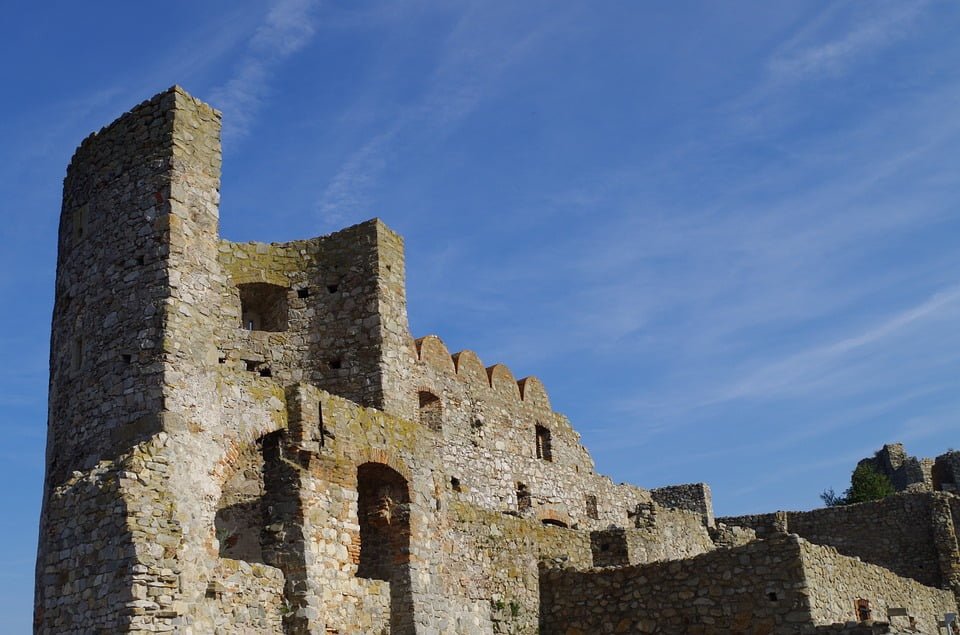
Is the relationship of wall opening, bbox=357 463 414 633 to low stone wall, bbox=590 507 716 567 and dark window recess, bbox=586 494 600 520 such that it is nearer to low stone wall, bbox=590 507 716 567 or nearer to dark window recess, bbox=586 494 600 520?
low stone wall, bbox=590 507 716 567

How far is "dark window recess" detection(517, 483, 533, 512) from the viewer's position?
2423cm

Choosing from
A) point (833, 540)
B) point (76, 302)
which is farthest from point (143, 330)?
point (833, 540)

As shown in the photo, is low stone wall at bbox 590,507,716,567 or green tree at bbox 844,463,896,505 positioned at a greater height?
green tree at bbox 844,463,896,505

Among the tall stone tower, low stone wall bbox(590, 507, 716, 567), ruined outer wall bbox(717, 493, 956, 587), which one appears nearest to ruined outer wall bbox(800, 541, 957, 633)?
low stone wall bbox(590, 507, 716, 567)

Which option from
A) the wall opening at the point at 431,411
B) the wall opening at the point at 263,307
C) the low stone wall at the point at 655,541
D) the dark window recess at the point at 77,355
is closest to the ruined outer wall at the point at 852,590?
the low stone wall at the point at 655,541

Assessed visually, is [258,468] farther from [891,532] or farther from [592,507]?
[891,532]

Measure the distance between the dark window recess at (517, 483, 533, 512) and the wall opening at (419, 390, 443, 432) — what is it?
3.03 m

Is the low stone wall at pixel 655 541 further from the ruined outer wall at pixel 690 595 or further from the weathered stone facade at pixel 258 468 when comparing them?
the ruined outer wall at pixel 690 595

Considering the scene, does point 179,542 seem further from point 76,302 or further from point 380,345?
point 380,345

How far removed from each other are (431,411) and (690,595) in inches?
319

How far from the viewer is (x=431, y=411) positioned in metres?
22.5

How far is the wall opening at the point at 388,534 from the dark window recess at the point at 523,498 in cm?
906

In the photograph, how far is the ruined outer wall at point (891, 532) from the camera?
24.8 meters

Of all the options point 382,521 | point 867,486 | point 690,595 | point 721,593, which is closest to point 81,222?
point 382,521
